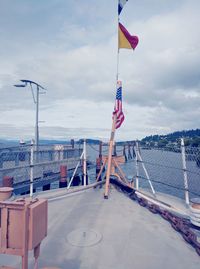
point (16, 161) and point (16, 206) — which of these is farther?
point (16, 161)

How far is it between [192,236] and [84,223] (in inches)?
78.8

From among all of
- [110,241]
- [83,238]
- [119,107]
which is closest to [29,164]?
[119,107]

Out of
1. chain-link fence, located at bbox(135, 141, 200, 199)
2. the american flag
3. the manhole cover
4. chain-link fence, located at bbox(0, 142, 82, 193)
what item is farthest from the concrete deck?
chain-link fence, located at bbox(0, 142, 82, 193)

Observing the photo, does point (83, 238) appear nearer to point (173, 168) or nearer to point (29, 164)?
point (173, 168)

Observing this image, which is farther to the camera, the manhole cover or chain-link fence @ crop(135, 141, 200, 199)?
chain-link fence @ crop(135, 141, 200, 199)

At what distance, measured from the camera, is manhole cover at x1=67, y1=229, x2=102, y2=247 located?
3.81m

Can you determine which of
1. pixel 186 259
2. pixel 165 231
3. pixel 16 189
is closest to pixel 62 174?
pixel 16 189

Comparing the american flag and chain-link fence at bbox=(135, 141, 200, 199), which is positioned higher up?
the american flag

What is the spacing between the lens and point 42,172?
12.1 meters

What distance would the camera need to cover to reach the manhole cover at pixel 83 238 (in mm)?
3814

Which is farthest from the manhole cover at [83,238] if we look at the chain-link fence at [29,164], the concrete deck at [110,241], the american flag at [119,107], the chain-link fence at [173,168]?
the chain-link fence at [29,164]

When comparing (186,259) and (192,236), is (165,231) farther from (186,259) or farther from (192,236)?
(186,259)

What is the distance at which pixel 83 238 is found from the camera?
3.99 m

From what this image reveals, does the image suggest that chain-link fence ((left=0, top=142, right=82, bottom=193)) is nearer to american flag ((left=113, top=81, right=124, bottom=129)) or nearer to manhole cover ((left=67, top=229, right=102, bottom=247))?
american flag ((left=113, top=81, right=124, bottom=129))
